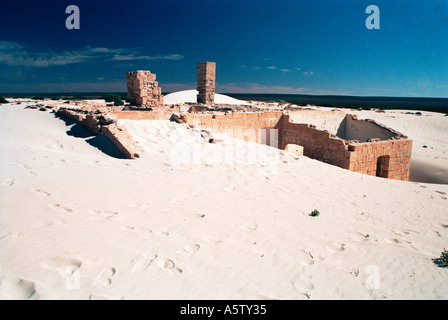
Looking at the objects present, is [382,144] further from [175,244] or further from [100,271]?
[100,271]

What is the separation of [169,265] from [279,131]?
401 inches

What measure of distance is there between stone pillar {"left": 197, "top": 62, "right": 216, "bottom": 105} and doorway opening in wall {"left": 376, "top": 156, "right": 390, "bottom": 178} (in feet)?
30.7

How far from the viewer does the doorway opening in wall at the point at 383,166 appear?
408 inches

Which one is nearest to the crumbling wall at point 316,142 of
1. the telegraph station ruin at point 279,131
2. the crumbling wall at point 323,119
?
the telegraph station ruin at point 279,131

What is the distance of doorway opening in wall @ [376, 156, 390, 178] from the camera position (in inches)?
408

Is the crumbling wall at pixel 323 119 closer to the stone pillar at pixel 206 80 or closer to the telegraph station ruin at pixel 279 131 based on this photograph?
the telegraph station ruin at pixel 279 131

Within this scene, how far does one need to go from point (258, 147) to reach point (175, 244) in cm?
574

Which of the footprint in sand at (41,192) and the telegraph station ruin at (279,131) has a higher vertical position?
the telegraph station ruin at (279,131)

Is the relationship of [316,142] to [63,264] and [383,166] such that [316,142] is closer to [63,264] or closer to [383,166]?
[383,166]

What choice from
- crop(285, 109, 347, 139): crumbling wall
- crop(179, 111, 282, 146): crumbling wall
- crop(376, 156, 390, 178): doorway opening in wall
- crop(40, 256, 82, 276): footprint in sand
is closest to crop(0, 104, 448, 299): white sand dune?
crop(40, 256, 82, 276): footprint in sand

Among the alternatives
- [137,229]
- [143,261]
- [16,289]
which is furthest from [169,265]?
[16,289]

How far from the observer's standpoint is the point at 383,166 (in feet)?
34.3

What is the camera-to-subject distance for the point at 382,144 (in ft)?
33.0
